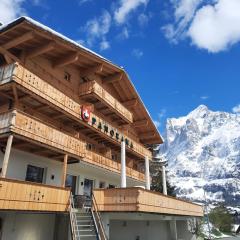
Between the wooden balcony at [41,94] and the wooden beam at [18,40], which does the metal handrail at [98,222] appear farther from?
the wooden beam at [18,40]

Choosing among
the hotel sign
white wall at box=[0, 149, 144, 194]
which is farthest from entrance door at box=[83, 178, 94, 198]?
the hotel sign

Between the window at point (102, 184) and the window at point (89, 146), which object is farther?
the window at point (102, 184)

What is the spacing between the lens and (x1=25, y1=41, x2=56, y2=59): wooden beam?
19.5 m

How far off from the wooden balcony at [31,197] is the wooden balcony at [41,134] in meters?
2.94

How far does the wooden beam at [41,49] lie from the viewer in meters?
19.5

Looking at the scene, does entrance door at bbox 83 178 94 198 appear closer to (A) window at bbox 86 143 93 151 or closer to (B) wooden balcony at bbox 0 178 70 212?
(A) window at bbox 86 143 93 151

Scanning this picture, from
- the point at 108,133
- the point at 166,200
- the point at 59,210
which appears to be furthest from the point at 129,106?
the point at 59,210

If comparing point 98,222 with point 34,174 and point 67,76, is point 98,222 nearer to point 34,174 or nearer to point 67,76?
point 34,174

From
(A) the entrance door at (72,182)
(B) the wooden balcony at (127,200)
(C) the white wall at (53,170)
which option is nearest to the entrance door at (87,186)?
(C) the white wall at (53,170)

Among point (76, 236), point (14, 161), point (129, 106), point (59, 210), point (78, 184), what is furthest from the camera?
point (129, 106)

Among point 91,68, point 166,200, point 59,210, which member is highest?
point 91,68

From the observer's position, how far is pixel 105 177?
29297 millimetres

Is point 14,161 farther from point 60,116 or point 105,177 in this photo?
point 105,177

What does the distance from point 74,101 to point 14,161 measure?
6.40 metres
